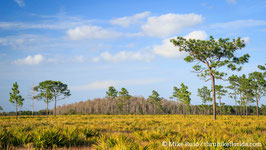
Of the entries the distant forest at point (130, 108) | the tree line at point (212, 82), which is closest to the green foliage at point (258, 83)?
the tree line at point (212, 82)

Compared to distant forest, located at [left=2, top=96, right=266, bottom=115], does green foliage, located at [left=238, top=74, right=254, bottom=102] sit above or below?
above

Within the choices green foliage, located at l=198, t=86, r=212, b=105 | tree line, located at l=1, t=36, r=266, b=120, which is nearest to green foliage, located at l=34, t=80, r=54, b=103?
tree line, located at l=1, t=36, r=266, b=120

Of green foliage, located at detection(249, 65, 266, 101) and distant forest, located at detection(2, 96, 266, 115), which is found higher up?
green foliage, located at detection(249, 65, 266, 101)

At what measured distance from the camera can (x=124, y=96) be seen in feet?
208

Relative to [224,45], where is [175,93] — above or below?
below

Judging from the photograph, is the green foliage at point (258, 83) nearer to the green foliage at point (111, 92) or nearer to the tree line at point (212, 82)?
the tree line at point (212, 82)

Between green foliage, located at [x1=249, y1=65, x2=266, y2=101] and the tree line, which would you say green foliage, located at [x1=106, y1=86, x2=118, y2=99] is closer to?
the tree line

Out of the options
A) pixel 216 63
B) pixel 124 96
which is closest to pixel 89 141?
pixel 216 63

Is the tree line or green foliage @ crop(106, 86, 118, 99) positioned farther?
green foliage @ crop(106, 86, 118, 99)

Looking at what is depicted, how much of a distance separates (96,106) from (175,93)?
32607 millimetres

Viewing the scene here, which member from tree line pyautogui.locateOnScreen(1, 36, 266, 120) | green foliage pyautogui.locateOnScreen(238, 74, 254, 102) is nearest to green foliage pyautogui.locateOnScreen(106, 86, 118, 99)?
tree line pyautogui.locateOnScreen(1, 36, 266, 120)

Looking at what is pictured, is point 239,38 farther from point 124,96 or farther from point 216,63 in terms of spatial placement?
point 124,96

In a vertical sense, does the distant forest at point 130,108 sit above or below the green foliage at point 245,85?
below

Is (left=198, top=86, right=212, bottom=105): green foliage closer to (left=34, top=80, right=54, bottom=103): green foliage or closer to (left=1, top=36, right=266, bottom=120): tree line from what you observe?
(left=1, top=36, right=266, bottom=120): tree line
